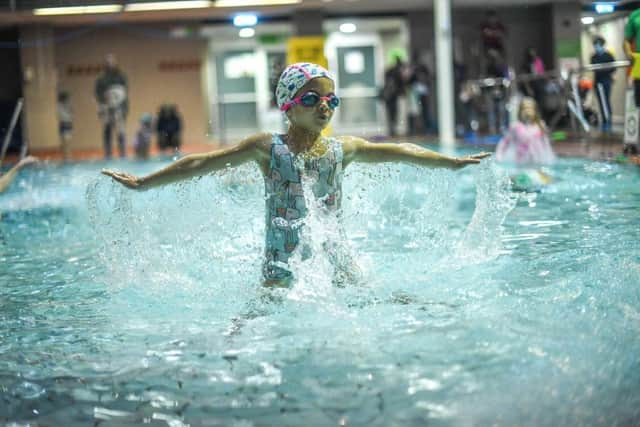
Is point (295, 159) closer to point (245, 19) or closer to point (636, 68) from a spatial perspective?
point (636, 68)

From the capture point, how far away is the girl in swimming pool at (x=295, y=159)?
13.1 feet

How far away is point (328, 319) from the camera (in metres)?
3.90

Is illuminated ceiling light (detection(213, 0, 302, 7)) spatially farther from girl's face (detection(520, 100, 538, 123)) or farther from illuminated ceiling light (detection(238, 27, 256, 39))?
girl's face (detection(520, 100, 538, 123))

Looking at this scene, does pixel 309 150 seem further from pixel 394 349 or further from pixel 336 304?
pixel 394 349

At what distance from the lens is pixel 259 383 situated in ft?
10.3

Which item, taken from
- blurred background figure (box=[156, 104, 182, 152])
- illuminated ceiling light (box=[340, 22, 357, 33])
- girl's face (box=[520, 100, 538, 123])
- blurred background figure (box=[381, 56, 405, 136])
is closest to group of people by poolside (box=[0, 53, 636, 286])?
girl's face (box=[520, 100, 538, 123])

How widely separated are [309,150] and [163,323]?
1138mm

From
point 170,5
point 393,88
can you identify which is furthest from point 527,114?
point 170,5

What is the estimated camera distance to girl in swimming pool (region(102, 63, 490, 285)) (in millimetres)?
3994

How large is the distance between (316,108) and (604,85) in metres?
6.88

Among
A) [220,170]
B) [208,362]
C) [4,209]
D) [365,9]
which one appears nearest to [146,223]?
[220,170]

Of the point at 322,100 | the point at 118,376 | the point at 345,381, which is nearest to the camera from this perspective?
the point at 345,381

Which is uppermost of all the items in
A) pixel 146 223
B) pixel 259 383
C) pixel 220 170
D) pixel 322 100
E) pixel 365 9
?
pixel 365 9

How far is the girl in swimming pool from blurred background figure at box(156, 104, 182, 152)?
59.4 feet
